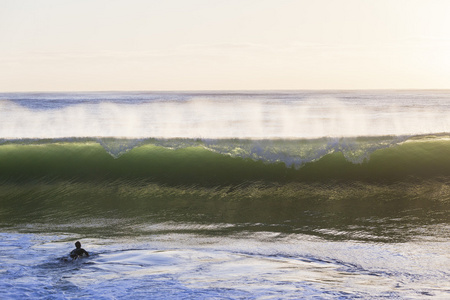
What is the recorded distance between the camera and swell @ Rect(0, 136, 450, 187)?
39.3 feet

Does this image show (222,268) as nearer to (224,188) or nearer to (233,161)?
(224,188)

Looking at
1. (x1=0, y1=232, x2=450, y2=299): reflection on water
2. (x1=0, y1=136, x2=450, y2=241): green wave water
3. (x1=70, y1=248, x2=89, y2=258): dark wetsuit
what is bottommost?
(x1=0, y1=232, x2=450, y2=299): reflection on water

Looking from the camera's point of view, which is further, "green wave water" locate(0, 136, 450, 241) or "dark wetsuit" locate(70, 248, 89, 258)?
"green wave water" locate(0, 136, 450, 241)

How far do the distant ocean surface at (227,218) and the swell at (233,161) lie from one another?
0.04m

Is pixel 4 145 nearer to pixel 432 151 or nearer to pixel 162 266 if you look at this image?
pixel 162 266

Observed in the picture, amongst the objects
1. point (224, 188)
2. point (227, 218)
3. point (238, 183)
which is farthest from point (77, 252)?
point (238, 183)

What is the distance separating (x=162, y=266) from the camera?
6.84m

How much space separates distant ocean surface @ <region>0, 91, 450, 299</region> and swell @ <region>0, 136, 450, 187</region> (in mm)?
45

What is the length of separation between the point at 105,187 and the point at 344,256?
6.55 meters

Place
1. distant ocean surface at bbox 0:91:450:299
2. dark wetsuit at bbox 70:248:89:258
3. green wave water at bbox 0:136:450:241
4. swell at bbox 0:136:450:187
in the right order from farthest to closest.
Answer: swell at bbox 0:136:450:187
green wave water at bbox 0:136:450:241
dark wetsuit at bbox 70:248:89:258
distant ocean surface at bbox 0:91:450:299

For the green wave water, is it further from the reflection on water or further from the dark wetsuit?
the dark wetsuit

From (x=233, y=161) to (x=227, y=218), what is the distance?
328 cm

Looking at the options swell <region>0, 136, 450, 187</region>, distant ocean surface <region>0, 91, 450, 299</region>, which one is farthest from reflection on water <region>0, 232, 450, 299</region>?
swell <region>0, 136, 450, 187</region>

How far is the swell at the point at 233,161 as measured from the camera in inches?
471
